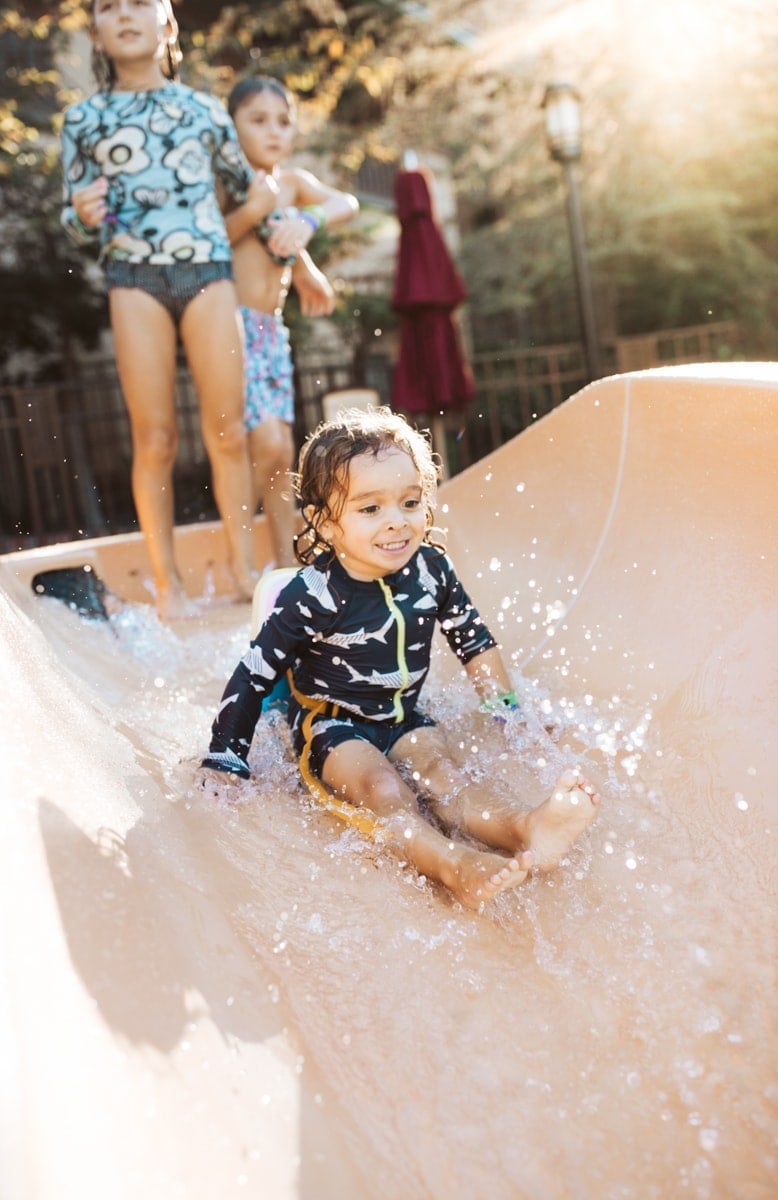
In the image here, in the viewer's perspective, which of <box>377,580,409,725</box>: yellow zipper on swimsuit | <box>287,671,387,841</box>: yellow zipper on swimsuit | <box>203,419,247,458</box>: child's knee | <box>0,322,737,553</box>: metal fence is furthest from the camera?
<box>0,322,737,553</box>: metal fence

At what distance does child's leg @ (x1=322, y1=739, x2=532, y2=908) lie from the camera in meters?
1.40

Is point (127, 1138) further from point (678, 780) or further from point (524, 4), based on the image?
point (524, 4)

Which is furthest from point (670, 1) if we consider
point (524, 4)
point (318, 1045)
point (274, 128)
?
point (318, 1045)

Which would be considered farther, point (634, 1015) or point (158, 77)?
point (158, 77)

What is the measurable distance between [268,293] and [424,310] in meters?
2.84

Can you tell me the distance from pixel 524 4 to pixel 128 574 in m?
10.2

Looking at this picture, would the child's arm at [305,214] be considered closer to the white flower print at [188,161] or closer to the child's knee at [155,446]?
the white flower print at [188,161]

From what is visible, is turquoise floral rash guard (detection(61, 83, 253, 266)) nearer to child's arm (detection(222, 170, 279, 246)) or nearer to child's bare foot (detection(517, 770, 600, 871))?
child's arm (detection(222, 170, 279, 246))

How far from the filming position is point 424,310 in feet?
21.0

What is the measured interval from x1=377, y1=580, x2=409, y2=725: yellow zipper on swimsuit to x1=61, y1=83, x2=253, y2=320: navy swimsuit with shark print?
165 centimetres

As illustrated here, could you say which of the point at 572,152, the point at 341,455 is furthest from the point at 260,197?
the point at 572,152

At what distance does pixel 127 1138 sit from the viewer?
934 millimetres

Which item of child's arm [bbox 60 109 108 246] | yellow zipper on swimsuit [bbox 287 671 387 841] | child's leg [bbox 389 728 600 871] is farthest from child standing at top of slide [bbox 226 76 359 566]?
child's leg [bbox 389 728 600 871]

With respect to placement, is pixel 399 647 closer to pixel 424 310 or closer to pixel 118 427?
pixel 424 310
